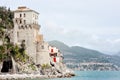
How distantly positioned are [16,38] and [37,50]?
239 inches

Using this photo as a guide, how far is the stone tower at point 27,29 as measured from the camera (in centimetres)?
9462

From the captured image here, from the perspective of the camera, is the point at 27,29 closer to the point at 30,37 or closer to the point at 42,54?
the point at 30,37

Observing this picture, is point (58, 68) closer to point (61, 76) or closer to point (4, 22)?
point (61, 76)

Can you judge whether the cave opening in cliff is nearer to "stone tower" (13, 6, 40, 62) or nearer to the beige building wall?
"stone tower" (13, 6, 40, 62)

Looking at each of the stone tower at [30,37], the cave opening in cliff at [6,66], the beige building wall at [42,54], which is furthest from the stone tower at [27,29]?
the cave opening in cliff at [6,66]

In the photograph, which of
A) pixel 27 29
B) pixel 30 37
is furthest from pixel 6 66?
pixel 27 29

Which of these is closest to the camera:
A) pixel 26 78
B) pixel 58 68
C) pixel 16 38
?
pixel 26 78

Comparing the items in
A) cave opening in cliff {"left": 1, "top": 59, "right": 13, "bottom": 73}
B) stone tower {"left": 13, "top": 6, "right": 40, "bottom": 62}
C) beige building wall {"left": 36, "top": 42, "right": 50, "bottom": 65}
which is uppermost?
stone tower {"left": 13, "top": 6, "right": 40, "bottom": 62}

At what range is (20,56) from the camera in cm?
9062

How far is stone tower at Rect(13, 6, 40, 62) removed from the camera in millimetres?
94625

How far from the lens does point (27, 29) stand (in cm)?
9544

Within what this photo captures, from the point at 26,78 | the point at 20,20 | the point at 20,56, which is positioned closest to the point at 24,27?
the point at 20,20

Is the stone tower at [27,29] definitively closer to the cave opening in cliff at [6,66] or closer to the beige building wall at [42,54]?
the beige building wall at [42,54]

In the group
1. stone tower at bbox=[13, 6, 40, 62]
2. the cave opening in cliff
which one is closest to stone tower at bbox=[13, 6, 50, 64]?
stone tower at bbox=[13, 6, 40, 62]
